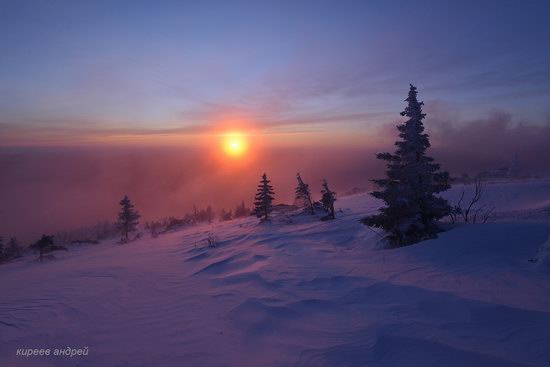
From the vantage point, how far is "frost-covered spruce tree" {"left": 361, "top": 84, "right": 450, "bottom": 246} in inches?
437

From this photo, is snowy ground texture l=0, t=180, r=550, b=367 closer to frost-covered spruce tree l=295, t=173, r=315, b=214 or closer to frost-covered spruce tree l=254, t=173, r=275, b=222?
frost-covered spruce tree l=295, t=173, r=315, b=214

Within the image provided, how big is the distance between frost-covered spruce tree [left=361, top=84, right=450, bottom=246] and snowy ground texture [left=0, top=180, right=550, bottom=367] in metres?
1.07

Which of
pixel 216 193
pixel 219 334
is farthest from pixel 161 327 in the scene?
pixel 216 193

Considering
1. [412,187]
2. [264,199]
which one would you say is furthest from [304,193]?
[412,187]

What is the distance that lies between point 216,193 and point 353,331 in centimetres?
9687

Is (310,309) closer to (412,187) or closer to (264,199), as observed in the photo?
(412,187)

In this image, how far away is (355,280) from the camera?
768cm

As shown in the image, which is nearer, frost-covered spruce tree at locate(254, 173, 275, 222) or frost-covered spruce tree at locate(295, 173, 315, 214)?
frost-covered spruce tree at locate(295, 173, 315, 214)

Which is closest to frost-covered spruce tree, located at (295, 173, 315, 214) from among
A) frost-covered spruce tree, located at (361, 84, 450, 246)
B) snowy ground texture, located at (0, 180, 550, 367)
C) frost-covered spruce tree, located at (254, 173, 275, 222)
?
frost-covered spruce tree, located at (254, 173, 275, 222)

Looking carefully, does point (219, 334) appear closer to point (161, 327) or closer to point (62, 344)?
point (161, 327)

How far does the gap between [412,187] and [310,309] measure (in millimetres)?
6700

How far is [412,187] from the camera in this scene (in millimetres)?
11188

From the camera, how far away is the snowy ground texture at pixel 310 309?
15.1ft

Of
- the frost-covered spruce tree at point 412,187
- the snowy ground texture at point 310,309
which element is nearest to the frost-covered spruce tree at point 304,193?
the frost-covered spruce tree at point 412,187
